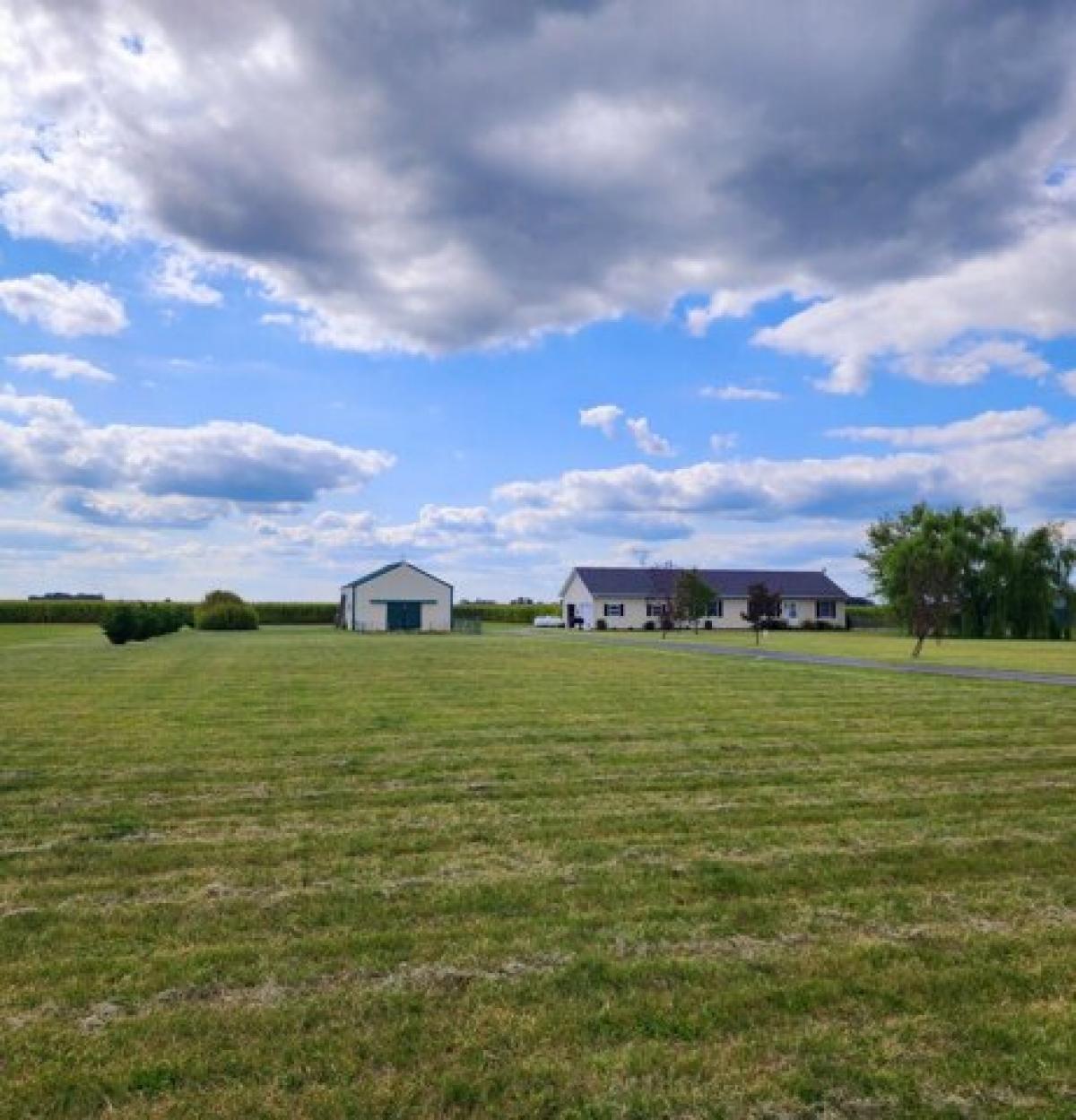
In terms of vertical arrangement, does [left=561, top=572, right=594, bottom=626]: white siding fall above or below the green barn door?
above

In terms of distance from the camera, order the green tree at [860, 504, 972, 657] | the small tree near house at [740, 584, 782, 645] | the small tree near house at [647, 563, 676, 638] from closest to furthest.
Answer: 1. the small tree near house at [740, 584, 782, 645]
2. the green tree at [860, 504, 972, 657]
3. the small tree near house at [647, 563, 676, 638]

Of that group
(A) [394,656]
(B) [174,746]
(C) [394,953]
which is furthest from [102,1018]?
(A) [394,656]

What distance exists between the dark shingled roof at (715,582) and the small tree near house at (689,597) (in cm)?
1000

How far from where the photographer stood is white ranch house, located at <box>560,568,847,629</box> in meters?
71.6

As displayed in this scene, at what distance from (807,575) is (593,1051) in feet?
258

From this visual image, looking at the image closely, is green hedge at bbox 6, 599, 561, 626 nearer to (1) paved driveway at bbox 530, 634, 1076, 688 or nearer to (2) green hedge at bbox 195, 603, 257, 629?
(2) green hedge at bbox 195, 603, 257, 629

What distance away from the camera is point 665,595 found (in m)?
68.8

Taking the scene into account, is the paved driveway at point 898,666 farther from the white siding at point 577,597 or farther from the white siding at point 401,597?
the white siding at point 577,597

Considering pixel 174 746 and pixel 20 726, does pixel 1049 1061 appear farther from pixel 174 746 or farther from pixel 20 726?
pixel 20 726

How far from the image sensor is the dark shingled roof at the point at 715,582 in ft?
237

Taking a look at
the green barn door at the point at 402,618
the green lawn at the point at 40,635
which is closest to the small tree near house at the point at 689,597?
the green barn door at the point at 402,618

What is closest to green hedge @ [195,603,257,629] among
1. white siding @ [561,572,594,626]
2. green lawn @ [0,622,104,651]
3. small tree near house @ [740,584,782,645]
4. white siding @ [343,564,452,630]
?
green lawn @ [0,622,104,651]

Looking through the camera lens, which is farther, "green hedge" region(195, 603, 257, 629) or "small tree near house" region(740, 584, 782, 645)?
"green hedge" region(195, 603, 257, 629)

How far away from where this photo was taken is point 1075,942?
15.5 feet
